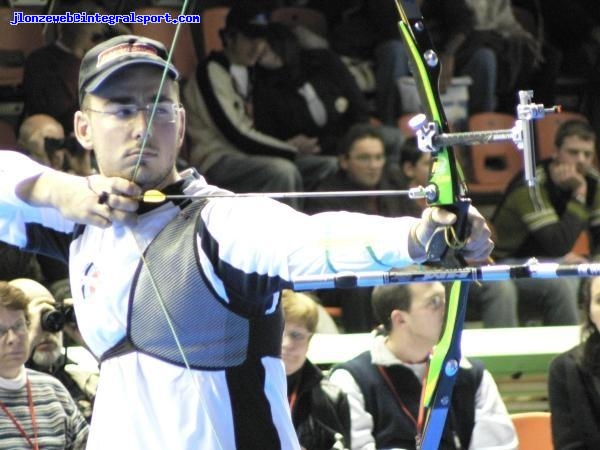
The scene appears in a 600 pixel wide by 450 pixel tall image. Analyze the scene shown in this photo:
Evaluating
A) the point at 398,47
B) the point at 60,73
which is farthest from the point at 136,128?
the point at 398,47

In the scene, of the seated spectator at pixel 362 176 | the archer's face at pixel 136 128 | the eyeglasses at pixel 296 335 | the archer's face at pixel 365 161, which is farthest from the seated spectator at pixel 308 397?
the archer's face at pixel 365 161

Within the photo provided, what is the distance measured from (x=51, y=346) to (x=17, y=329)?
332 mm

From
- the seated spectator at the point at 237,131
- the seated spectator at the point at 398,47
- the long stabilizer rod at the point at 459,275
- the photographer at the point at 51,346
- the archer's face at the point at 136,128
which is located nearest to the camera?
the long stabilizer rod at the point at 459,275

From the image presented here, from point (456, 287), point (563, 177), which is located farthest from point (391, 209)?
point (456, 287)

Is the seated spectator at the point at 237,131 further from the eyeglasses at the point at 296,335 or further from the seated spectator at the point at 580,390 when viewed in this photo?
the seated spectator at the point at 580,390

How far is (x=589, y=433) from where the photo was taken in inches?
189

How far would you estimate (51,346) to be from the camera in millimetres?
4879

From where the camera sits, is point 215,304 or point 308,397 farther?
point 308,397

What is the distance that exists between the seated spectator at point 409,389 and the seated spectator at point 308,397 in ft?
0.30

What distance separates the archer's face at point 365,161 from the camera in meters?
7.11

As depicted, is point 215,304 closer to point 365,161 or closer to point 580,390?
point 580,390

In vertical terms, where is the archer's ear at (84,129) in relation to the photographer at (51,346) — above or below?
above

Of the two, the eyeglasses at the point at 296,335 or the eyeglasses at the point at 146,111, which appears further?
the eyeglasses at the point at 296,335

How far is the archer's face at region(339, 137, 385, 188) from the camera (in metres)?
7.11
